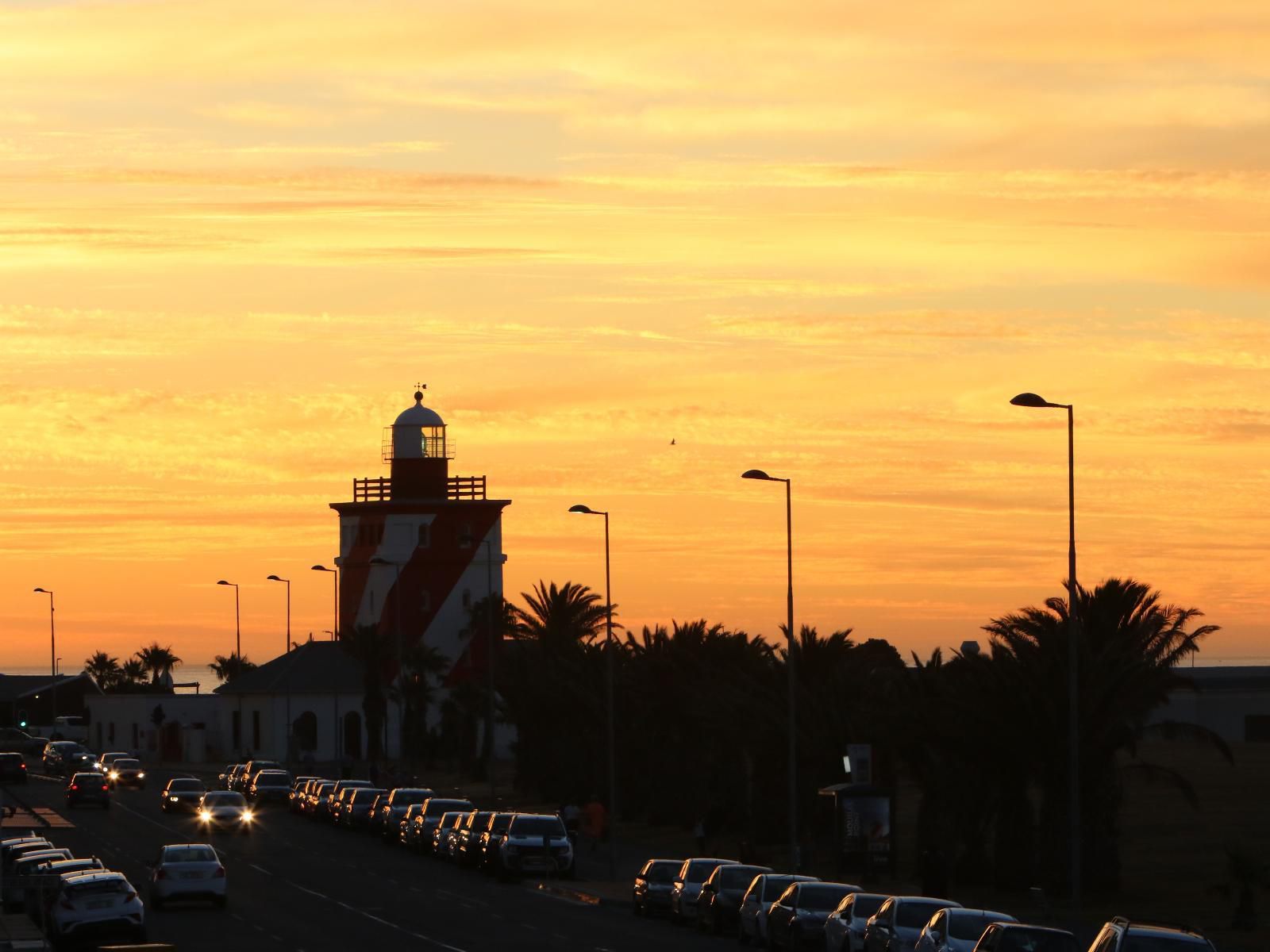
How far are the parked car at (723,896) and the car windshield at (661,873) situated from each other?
2358 mm

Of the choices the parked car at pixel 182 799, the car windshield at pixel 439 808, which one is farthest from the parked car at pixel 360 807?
the parked car at pixel 182 799

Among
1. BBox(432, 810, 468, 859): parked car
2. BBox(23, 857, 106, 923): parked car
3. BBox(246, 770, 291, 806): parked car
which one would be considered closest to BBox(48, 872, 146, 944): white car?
BBox(23, 857, 106, 923): parked car

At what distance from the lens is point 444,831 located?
61906 millimetres

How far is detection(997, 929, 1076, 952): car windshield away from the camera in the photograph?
27297 mm

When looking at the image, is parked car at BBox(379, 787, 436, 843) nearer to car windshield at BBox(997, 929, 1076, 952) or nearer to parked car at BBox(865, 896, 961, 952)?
parked car at BBox(865, 896, 961, 952)

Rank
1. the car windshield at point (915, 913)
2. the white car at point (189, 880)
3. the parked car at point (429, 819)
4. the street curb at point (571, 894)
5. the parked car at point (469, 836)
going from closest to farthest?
the car windshield at point (915, 913) < the white car at point (189, 880) < the street curb at point (571, 894) < the parked car at point (469, 836) < the parked car at point (429, 819)

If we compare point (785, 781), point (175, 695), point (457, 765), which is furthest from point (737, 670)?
point (175, 695)

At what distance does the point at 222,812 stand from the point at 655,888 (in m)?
28.5

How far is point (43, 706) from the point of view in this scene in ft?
618

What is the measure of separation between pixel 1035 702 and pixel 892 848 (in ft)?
18.1

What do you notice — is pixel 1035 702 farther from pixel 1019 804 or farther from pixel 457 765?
pixel 457 765

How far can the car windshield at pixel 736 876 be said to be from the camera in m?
42.2

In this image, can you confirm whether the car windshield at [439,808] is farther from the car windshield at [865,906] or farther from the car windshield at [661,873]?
the car windshield at [865,906]

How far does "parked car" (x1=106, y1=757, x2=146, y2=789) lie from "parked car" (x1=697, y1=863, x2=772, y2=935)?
63.8m
